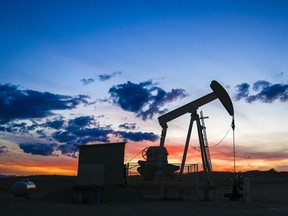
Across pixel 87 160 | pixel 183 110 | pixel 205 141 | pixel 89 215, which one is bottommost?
pixel 89 215

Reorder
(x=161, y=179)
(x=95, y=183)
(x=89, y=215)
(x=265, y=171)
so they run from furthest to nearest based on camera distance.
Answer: (x=265, y=171), (x=161, y=179), (x=95, y=183), (x=89, y=215)

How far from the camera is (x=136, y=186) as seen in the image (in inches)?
828

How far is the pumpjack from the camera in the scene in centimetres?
2220

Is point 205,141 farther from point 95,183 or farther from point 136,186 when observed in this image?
point 95,183

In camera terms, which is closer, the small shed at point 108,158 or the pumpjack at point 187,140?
the small shed at point 108,158

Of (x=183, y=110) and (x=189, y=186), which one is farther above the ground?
(x=183, y=110)

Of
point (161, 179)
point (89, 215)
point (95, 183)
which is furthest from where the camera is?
point (161, 179)

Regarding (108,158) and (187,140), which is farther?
(187,140)

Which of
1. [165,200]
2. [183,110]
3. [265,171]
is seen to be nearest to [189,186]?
[165,200]

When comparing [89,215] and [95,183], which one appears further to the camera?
[95,183]

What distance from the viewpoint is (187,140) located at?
73.3 feet

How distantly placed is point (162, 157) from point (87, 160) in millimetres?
4738

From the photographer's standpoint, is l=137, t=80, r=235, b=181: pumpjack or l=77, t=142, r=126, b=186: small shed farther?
l=137, t=80, r=235, b=181: pumpjack

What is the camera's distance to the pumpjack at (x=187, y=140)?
2220 cm
